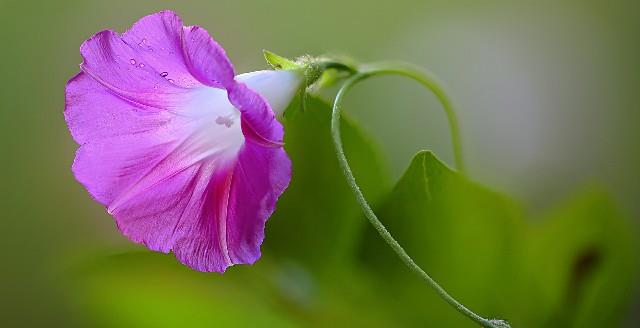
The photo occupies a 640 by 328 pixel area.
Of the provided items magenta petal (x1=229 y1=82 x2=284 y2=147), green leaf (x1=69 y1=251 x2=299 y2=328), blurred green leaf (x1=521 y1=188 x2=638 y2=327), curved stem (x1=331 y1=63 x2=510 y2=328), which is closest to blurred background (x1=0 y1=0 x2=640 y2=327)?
green leaf (x1=69 y1=251 x2=299 y2=328)

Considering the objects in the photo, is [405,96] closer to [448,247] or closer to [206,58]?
[448,247]

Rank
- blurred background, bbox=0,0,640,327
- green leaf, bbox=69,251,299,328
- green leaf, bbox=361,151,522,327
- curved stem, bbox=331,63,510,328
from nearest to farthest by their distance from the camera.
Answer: curved stem, bbox=331,63,510,328, green leaf, bbox=361,151,522,327, green leaf, bbox=69,251,299,328, blurred background, bbox=0,0,640,327

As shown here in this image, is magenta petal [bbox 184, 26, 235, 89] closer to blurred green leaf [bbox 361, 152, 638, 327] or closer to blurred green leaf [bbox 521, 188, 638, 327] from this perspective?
blurred green leaf [bbox 361, 152, 638, 327]

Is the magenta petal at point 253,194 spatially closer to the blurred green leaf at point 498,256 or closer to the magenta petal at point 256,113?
the magenta petal at point 256,113

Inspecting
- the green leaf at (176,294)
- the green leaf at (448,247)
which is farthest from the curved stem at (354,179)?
the green leaf at (176,294)

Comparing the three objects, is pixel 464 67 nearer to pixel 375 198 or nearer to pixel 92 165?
pixel 375 198

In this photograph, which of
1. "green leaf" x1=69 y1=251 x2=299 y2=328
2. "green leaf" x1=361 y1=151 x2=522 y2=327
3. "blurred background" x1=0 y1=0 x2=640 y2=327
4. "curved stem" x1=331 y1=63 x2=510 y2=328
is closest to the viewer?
"curved stem" x1=331 y1=63 x2=510 y2=328
